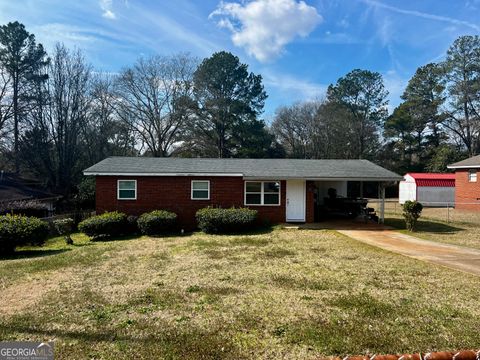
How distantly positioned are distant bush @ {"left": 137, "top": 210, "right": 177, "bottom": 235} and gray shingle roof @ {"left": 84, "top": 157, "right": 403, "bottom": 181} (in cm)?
229

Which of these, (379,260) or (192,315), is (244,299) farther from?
(379,260)

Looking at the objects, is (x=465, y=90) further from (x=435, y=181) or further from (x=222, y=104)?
(x=222, y=104)

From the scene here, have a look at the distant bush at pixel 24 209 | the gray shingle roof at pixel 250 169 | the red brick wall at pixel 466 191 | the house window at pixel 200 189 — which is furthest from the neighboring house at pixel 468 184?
the distant bush at pixel 24 209

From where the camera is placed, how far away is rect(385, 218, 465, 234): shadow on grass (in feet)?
48.4

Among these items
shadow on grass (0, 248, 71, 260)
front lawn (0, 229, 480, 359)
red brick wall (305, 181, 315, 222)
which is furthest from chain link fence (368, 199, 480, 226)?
shadow on grass (0, 248, 71, 260)

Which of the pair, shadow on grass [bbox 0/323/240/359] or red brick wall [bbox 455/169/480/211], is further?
red brick wall [bbox 455/169/480/211]

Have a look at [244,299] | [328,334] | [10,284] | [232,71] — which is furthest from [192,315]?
[232,71]

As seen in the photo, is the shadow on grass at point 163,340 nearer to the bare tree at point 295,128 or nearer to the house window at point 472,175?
the house window at point 472,175

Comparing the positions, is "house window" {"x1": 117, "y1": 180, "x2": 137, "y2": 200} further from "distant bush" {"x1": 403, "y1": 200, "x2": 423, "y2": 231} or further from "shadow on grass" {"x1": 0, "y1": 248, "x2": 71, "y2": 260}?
"distant bush" {"x1": 403, "y1": 200, "x2": 423, "y2": 231}

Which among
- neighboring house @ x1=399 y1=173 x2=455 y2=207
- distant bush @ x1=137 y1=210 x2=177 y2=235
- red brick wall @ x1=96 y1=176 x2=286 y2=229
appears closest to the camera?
distant bush @ x1=137 y1=210 x2=177 y2=235

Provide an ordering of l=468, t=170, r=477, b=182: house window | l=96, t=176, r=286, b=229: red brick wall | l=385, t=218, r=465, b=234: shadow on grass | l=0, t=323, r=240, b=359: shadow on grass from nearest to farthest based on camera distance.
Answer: l=0, t=323, r=240, b=359: shadow on grass < l=385, t=218, r=465, b=234: shadow on grass < l=96, t=176, r=286, b=229: red brick wall < l=468, t=170, r=477, b=182: house window

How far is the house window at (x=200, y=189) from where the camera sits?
1677 centimetres

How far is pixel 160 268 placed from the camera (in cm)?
886

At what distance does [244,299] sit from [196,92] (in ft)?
111
